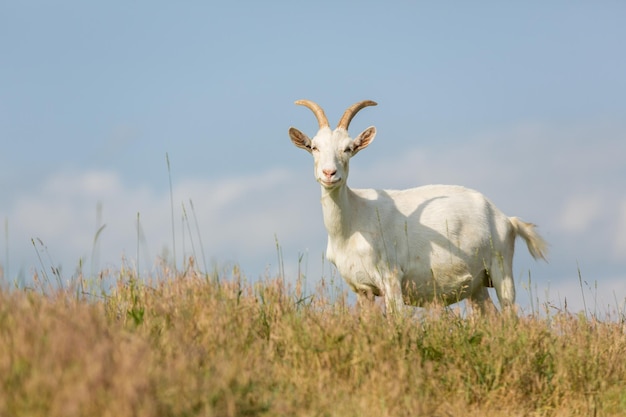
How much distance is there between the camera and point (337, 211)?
10.2m

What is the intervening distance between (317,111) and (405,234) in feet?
6.24

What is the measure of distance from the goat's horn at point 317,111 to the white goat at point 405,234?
0.01 meters

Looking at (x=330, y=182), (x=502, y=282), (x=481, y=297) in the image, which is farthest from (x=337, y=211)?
(x=481, y=297)

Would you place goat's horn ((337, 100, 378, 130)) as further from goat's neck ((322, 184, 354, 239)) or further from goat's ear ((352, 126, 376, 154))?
goat's neck ((322, 184, 354, 239))

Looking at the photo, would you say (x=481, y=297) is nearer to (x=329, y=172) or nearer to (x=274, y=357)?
(x=329, y=172)

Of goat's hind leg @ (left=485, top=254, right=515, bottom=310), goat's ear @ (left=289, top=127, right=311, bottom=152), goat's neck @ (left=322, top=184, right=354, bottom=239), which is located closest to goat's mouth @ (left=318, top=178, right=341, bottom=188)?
goat's neck @ (left=322, top=184, right=354, bottom=239)

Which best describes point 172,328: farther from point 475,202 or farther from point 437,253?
point 475,202

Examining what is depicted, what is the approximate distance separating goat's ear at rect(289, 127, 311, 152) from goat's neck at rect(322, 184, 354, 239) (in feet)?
1.92

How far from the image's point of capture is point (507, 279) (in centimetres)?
1106

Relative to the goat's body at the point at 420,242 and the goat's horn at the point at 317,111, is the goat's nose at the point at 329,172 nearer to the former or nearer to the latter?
the goat's body at the point at 420,242

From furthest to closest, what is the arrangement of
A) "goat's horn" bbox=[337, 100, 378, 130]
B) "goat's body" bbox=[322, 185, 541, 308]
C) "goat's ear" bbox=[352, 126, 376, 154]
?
"goat's horn" bbox=[337, 100, 378, 130]
"goat's ear" bbox=[352, 126, 376, 154]
"goat's body" bbox=[322, 185, 541, 308]

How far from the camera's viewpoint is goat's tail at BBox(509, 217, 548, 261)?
11.8 m

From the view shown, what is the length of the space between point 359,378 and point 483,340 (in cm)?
144

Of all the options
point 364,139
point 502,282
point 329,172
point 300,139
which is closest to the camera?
point 329,172
